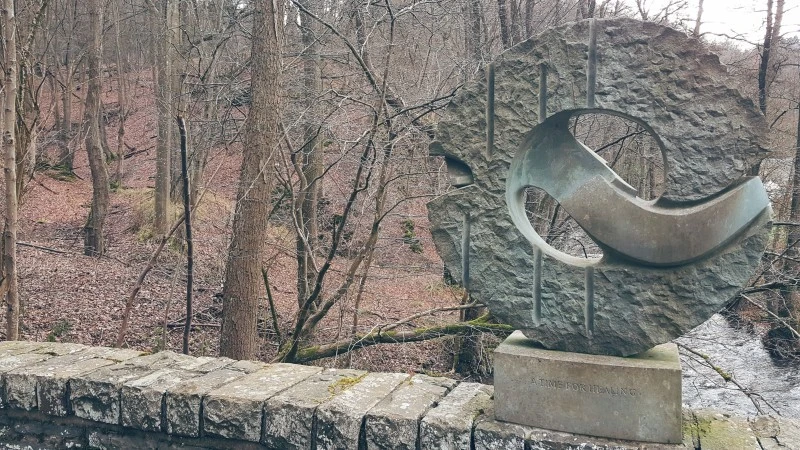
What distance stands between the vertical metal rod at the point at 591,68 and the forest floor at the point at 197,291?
409 cm

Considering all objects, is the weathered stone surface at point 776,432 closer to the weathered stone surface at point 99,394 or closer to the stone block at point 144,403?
the stone block at point 144,403

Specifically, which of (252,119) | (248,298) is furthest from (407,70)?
(248,298)

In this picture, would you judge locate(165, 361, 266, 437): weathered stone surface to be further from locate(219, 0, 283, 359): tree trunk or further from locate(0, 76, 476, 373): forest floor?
locate(0, 76, 476, 373): forest floor

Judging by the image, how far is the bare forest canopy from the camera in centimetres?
625

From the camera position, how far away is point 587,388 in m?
3.02

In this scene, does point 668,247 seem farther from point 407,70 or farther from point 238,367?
point 407,70

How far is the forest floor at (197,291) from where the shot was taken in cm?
822

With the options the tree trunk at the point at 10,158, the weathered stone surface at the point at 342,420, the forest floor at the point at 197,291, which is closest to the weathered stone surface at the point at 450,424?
the weathered stone surface at the point at 342,420

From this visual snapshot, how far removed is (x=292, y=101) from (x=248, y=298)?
3260 mm

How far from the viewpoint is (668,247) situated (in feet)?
9.71

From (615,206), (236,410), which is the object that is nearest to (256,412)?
(236,410)

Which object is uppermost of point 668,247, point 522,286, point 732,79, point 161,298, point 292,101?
point 292,101

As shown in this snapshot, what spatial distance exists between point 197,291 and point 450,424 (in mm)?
7301

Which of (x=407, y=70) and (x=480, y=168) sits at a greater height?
(x=407, y=70)
